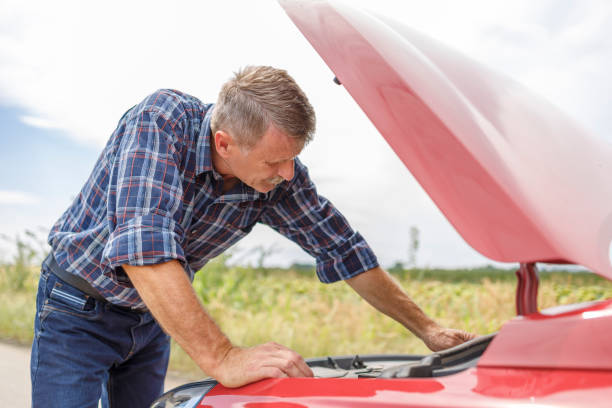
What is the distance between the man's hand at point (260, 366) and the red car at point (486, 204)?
0.8 inches

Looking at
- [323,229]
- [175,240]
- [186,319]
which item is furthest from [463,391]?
[323,229]

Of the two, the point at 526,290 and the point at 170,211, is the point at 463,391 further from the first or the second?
the point at 170,211

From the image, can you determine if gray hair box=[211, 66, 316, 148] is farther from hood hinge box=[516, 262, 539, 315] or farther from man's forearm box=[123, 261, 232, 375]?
hood hinge box=[516, 262, 539, 315]

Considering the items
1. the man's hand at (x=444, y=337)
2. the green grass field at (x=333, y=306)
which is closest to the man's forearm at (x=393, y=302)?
the man's hand at (x=444, y=337)

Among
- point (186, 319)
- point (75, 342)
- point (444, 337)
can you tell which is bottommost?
point (75, 342)

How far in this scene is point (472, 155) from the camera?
967 millimetres

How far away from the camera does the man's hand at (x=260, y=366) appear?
1.16m

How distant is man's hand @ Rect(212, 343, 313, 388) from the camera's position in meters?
1.16

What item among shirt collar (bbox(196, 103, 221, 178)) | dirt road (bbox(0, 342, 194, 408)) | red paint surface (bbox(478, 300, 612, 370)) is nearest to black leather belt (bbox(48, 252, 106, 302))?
shirt collar (bbox(196, 103, 221, 178))

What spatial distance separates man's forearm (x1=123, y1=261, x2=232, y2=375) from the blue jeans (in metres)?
0.57

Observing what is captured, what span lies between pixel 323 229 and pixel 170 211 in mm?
670

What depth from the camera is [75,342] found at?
5.96ft

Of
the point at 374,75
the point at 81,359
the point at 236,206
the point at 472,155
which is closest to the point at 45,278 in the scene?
the point at 81,359

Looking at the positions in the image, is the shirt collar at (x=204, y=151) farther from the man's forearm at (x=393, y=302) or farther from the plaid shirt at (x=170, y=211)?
the man's forearm at (x=393, y=302)
